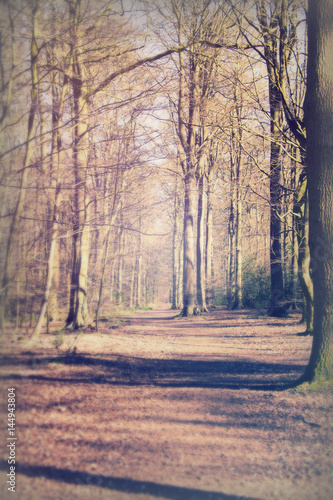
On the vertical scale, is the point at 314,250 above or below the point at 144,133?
below

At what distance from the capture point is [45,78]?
7.21 m

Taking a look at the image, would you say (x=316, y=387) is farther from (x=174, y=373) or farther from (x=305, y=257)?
(x=305, y=257)

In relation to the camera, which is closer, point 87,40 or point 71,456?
point 71,456

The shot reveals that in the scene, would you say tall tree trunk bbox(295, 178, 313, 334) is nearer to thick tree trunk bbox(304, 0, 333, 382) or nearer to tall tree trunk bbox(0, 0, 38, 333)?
thick tree trunk bbox(304, 0, 333, 382)

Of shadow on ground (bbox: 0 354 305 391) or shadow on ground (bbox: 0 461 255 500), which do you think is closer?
shadow on ground (bbox: 0 461 255 500)

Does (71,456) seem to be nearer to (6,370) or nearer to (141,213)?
(6,370)

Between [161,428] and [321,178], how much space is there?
4651mm

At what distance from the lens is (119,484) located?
3.05 m

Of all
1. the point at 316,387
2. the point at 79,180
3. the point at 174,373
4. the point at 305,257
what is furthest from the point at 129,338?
the point at 316,387

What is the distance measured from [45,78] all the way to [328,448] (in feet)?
26.8

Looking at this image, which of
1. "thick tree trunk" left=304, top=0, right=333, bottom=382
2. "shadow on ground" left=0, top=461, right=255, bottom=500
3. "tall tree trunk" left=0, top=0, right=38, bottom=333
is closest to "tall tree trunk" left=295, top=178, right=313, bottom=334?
"thick tree trunk" left=304, top=0, right=333, bottom=382

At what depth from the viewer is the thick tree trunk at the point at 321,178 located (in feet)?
18.0

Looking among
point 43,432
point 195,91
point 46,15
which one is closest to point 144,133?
point 46,15

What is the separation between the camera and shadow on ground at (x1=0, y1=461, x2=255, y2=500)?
291cm
